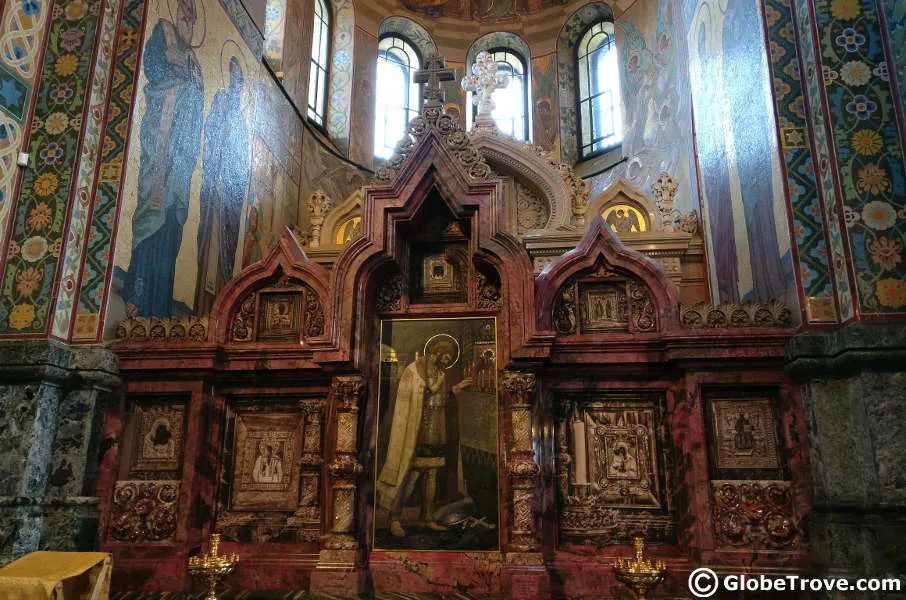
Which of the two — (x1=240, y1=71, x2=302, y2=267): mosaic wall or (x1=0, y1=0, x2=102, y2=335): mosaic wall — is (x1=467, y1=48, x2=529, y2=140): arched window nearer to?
Answer: (x1=240, y1=71, x2=302, y2=267): mosaic wall

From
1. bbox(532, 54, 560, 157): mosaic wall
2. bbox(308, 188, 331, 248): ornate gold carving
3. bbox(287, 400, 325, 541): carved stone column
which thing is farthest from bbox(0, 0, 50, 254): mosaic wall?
bbox(532, 54, 560, 157): mosaic wall

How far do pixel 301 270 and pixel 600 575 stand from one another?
4233mm

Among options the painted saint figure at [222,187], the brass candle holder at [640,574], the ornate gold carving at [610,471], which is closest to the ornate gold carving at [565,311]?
the ornate gold carving at [610,471]

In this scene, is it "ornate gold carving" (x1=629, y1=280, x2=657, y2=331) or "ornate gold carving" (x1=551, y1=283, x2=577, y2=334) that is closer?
"ornate gold carving" (x1=629, y1=280, x2=657, y2=331)

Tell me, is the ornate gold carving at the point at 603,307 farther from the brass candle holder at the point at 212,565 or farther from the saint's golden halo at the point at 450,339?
the brass candle holder at the point at 212,565

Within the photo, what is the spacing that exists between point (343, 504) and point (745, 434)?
386cm

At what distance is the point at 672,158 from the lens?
13773 mm

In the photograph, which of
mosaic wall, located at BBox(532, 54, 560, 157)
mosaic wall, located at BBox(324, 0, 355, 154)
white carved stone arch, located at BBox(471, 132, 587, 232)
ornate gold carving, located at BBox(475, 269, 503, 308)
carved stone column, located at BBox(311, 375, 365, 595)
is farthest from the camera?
mosaic wall, located at BBox(532, 54, 560, 157)

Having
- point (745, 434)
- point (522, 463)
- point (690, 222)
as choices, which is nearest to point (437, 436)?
point (522, 463)

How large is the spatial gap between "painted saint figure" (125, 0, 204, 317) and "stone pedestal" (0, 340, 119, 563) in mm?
1143

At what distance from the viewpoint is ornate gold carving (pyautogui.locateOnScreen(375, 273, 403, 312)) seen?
7.45 m

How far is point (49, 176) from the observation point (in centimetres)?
730

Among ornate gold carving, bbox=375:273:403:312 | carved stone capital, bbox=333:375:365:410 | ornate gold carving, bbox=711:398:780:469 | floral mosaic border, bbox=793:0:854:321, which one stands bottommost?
ornate gold carving, bbox=711:398:780:469

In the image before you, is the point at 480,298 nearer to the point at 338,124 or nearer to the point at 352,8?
the point at 338,124
